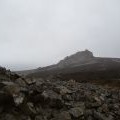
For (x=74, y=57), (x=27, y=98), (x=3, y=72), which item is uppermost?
(x=74, y=57)

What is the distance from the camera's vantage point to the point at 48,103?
2019cm

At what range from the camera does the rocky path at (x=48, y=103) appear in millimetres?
17812

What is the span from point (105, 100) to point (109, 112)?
2495 mm

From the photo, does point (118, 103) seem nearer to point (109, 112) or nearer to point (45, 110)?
point (109, 112)

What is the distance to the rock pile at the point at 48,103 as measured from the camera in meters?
17.8

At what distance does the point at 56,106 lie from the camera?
20.3 meters

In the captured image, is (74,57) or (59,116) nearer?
(59,116)

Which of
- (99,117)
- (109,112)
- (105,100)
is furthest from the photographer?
(105,100)

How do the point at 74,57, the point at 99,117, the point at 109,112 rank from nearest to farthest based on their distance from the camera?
1. the point at 99,117
2. the point at 109,112
3. the point at 74,57

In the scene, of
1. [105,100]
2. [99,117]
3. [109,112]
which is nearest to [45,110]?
[99,117]

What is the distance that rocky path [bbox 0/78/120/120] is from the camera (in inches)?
701

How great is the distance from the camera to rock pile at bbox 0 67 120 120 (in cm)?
1781

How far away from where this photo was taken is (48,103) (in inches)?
795

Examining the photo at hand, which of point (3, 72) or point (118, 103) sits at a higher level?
point (3, 72)
